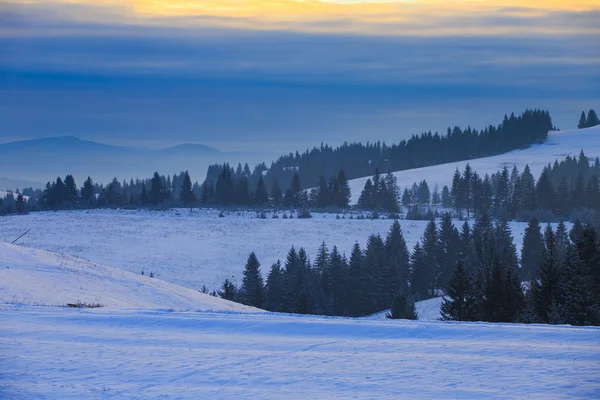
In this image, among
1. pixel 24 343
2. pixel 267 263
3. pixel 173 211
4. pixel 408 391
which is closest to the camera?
pixel 408 391

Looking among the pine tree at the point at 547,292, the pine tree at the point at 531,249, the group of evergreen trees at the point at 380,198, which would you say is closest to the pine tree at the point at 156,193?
the group of evergreen trees at the point at 380,198

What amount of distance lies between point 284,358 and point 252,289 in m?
45.6

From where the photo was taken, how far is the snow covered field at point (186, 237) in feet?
249

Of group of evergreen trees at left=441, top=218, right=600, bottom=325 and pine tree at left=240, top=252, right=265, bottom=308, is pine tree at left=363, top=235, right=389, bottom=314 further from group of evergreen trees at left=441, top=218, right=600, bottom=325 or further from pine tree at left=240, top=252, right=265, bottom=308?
group of evergreen trees at left=441, top=218, right=600, bottom=325

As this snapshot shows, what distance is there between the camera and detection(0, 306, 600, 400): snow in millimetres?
15734

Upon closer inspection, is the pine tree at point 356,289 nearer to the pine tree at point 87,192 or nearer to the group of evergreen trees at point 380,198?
the group of evergreen trees at point 380,198

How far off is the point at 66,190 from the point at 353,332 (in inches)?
4346

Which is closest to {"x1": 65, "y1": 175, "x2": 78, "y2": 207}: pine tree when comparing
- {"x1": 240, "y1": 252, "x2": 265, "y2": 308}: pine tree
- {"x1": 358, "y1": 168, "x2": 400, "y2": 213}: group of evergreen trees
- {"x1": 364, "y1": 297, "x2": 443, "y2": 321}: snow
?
{"x1": 358, "y1": 168, "x2": 400, "y2": 213}: group of evergreen trees

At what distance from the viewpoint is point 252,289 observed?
63812 mm

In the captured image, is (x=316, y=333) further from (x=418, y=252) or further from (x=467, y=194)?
(x=467, y=194)

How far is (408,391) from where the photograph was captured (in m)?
15.6

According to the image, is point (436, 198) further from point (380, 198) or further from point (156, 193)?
point (156, 193)

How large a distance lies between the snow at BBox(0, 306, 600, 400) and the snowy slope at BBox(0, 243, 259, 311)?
6385 millimetres

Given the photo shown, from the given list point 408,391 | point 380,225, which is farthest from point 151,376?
point 380,225
